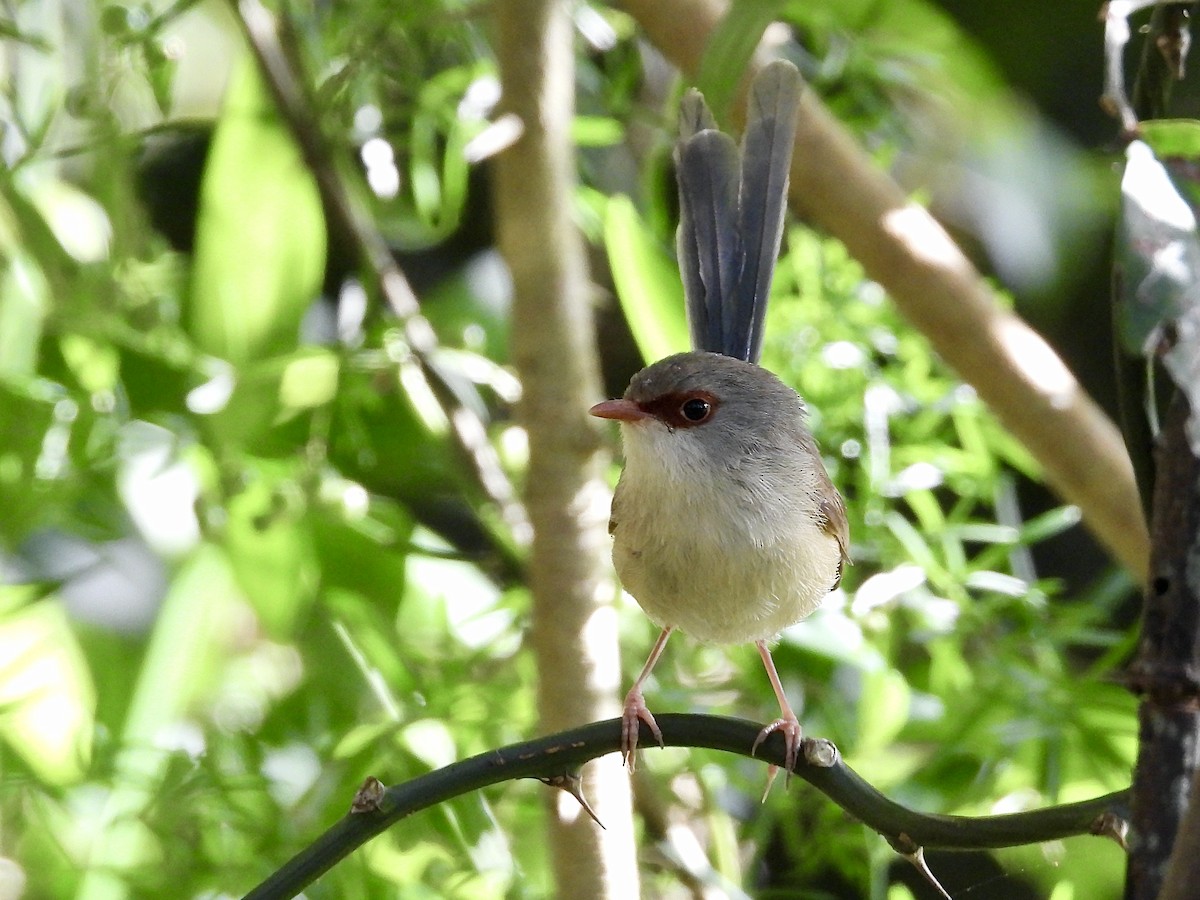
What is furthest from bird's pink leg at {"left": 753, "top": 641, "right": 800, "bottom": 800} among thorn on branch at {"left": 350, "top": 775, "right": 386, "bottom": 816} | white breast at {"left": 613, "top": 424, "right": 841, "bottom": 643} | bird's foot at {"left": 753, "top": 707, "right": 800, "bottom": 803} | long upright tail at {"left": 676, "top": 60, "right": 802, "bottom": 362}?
long upright tail at {"left": 676, "top": 60, "right": 802, "bottom": 362}

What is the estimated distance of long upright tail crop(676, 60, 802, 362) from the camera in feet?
3.71

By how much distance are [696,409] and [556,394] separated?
0.25 meters

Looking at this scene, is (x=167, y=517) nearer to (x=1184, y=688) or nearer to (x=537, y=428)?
(x=537, y=428)

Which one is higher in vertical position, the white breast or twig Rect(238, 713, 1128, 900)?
twig Rect(238, 713, 1128, 900)

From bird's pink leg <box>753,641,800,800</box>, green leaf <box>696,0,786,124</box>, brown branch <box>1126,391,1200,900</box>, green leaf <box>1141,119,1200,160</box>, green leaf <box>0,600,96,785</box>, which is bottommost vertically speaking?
green leaf <box>0,600,96,785</box>

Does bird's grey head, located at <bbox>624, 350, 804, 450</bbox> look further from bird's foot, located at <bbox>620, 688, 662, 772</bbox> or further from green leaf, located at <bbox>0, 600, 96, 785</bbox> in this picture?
green leaf, located at <bbox>0, 600, 96, 785</bbox>

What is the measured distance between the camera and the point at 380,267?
1900 mm

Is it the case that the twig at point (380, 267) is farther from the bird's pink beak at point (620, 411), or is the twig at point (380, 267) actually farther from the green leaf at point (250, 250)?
the bird's pink beak at point (620, 411)

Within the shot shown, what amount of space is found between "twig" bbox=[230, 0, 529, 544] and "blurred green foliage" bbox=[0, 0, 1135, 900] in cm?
3

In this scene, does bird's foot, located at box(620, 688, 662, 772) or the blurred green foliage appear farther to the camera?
the blurred green foliage

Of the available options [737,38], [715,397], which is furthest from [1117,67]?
[715,397]

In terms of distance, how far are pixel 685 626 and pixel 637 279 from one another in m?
0.50

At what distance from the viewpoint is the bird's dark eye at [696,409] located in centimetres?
134

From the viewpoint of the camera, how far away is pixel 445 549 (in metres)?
→ 1.82
